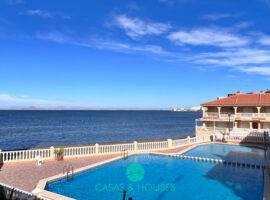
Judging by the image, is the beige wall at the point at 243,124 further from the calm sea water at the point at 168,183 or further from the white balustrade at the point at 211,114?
the calm sea water at the point at 168,183

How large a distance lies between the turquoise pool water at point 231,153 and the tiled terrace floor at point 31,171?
923 centimetres

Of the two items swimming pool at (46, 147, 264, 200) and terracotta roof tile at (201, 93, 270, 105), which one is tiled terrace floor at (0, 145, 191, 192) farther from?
terracotta roof tile at (201, 93, 270, 105)

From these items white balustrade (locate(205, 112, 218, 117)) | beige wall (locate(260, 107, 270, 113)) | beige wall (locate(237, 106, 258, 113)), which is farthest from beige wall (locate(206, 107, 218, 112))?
beige wall (locate(260, 107, 270, 113))

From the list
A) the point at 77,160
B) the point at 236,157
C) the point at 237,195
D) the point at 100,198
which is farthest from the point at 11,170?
the point at 236,157

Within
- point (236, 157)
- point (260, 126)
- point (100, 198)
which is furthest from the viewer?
point (260, 126)

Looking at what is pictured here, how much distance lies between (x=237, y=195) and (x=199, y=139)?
15289mm

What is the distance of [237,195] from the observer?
34.6ft

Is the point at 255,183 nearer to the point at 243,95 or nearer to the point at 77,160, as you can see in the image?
the point at 77,160

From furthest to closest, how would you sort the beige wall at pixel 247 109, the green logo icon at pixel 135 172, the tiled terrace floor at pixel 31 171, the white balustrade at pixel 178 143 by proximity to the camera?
the beige wall at pixel 247 109
the white balustrade at pixel 178 143
the green logo icon at pixel 135 172
the tiled terrace floor at pixel 31 171

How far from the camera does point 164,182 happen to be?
1246 centimetres

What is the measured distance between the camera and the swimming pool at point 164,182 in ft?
34.9

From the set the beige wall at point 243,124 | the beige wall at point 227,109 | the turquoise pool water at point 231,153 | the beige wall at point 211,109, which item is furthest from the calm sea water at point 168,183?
the beige wall at point 211,109

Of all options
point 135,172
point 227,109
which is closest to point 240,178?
point 135,172

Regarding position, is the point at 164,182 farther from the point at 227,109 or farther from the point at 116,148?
the point at 227,109
